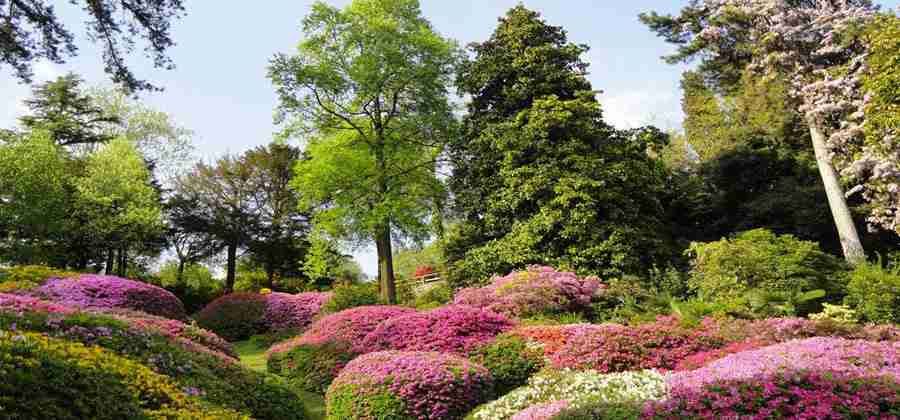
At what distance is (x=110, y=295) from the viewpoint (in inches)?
538

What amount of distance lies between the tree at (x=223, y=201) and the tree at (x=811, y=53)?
22.2 meters

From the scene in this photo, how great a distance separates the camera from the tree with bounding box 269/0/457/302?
60.2 feet

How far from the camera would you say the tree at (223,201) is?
29531 millimetres

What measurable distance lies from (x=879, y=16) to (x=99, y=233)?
95.4ft

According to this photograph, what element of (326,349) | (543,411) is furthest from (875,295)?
(326,349)

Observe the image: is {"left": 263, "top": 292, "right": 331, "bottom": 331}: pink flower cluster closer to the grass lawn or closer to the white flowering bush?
the grass lawn

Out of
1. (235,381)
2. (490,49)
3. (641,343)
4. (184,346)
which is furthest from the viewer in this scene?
(490,49)

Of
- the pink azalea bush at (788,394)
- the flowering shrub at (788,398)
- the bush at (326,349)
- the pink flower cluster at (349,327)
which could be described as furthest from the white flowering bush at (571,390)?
the pink flower cluster at (349,327)

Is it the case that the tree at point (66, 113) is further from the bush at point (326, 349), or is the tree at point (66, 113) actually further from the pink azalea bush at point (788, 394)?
the pink azalea bush at point (788, 394)

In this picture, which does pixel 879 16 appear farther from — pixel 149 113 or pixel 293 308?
pixel 149 113

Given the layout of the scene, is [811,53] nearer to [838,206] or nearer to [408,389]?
[838,206]

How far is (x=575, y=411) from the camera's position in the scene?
4.73m

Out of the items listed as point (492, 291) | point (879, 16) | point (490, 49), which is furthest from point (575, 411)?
point (490, 49)

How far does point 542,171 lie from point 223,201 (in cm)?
2030
